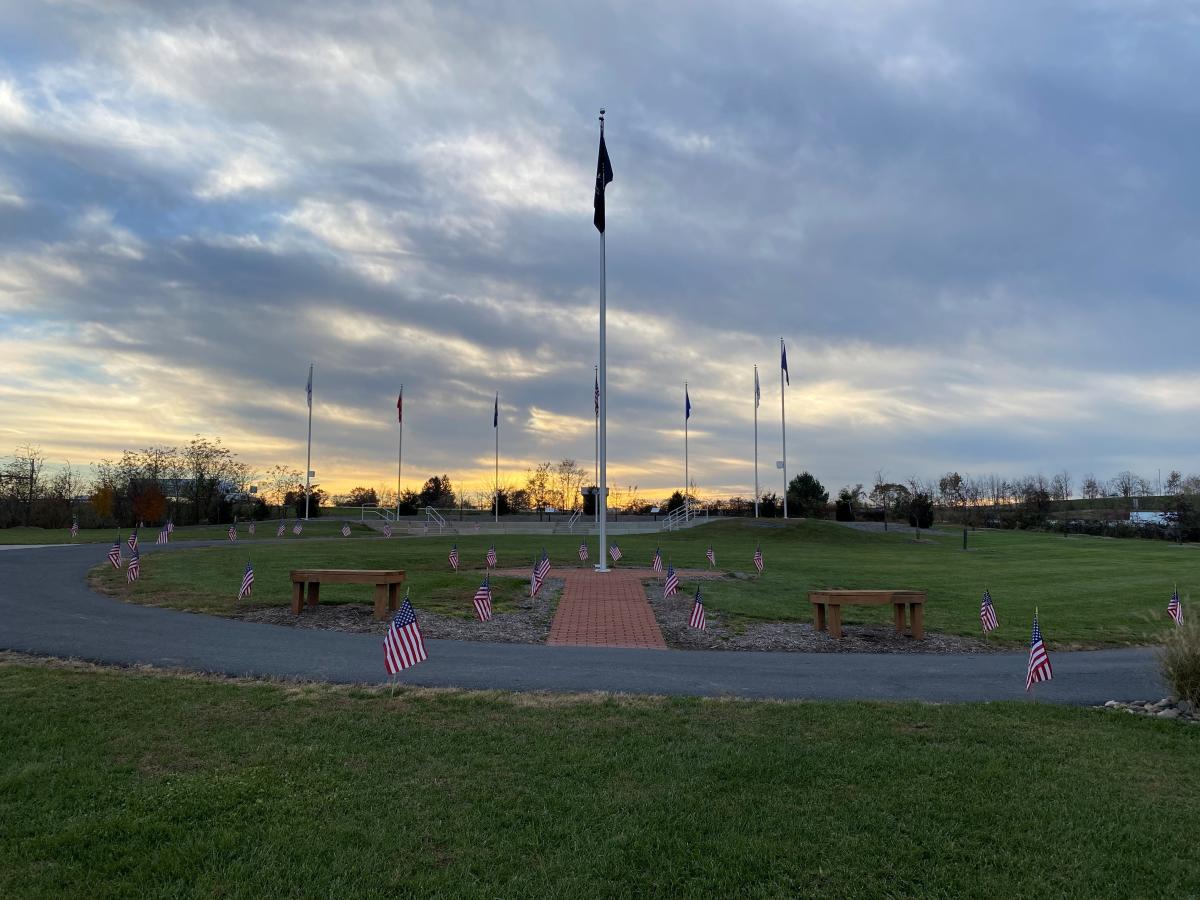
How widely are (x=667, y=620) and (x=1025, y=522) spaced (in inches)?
2538

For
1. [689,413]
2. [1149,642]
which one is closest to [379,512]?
[689,413]

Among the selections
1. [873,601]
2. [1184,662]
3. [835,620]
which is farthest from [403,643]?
[873,601]

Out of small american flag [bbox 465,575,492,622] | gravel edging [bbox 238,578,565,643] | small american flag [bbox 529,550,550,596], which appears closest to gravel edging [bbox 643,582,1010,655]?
gravel edging [bbox 238,578,565,643]

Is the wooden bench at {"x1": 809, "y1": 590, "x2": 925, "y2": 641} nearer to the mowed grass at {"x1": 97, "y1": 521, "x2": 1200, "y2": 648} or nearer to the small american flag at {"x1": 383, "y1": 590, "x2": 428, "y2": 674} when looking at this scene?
the mowed grass at {"x1": 97, "y1": 521, "x2": 1200, "y2": 648}

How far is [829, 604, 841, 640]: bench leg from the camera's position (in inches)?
490

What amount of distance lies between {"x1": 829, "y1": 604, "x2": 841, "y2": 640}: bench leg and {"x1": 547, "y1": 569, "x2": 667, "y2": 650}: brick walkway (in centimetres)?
274

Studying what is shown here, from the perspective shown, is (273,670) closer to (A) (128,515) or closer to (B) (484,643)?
(B) (484,643)

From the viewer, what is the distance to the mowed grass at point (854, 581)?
1420cm

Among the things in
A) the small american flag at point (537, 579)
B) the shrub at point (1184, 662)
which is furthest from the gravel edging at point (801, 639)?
the shrub at point (1184, 662)

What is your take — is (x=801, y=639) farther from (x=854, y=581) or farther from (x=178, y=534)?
(x=178, y=534)

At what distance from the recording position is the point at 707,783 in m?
5.14

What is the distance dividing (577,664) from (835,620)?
5024mm

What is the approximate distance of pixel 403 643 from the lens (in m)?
7.97

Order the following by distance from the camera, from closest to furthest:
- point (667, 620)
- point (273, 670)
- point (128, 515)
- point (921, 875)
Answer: point (921, 875), point (273, 670), point (667, 620), point (128, 515)
